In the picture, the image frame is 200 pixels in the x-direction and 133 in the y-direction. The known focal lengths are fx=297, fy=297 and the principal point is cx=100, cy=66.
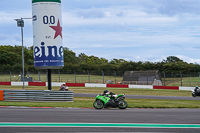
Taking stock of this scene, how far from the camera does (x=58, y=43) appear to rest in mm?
22609

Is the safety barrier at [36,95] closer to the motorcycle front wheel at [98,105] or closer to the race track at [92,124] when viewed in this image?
the motorcycle front wheel at [98,105]

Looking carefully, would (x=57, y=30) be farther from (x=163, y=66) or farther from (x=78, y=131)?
(x=163, y=66)

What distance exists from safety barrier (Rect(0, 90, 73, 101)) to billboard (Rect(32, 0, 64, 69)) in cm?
225

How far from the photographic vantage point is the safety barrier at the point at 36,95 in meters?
21.7

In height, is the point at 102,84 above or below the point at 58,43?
below

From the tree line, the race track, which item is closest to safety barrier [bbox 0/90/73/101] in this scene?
the race track

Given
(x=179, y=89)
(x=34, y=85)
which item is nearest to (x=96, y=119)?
(x=179, y=89)

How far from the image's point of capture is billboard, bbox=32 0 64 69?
865 inches

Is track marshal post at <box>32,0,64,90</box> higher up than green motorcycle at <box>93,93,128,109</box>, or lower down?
higher up

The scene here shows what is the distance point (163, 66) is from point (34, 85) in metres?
41.7

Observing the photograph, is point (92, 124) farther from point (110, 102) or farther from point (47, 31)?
point (47, 31)

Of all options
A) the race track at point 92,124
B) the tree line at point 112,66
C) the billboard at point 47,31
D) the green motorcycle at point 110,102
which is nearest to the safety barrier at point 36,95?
the billboard at point 47,31

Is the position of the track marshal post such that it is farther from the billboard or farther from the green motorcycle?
the green motorcycle

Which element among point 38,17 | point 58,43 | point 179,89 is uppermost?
point 38,17
